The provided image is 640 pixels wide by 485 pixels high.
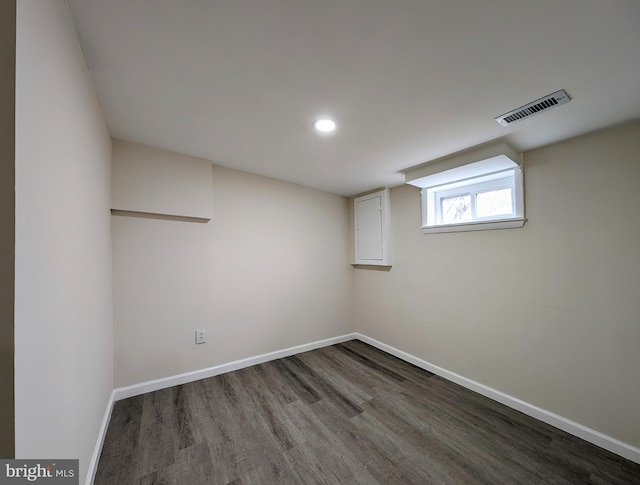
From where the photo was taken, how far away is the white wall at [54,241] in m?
0.65

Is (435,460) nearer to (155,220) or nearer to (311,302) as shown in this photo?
(311,302)

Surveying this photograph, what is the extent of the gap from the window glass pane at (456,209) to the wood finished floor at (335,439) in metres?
1.67

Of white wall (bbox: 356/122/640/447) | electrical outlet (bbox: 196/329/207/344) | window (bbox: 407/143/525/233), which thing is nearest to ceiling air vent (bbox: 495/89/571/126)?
window (bbox: 407/143/525/233)

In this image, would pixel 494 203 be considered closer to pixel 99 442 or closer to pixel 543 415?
pixel 543 415

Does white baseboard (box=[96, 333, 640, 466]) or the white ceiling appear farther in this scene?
white baseboard (box=[96, 333, 640, 466])

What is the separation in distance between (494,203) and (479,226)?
0.27 meters

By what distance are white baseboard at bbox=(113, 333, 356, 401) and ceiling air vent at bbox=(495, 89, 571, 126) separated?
300 centimetres

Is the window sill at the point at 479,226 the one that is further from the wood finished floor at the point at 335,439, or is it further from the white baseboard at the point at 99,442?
the white baseboard at the point at 99,442

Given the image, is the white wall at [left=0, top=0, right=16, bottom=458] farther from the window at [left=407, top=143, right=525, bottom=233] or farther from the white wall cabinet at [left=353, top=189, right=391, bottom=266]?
the white wall cabinet at [left=353, top=189, right=391, bottom=266]

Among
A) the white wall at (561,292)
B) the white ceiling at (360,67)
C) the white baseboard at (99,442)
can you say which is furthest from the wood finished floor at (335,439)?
the white ceiling at (360,67)

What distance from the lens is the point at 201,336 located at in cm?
243

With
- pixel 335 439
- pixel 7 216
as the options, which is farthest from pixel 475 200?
pixel 7 216

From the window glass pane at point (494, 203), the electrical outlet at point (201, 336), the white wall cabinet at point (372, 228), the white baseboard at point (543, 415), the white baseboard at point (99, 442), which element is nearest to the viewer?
the white baseboard at point (99, 442)

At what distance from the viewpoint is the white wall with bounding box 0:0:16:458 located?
566mm
